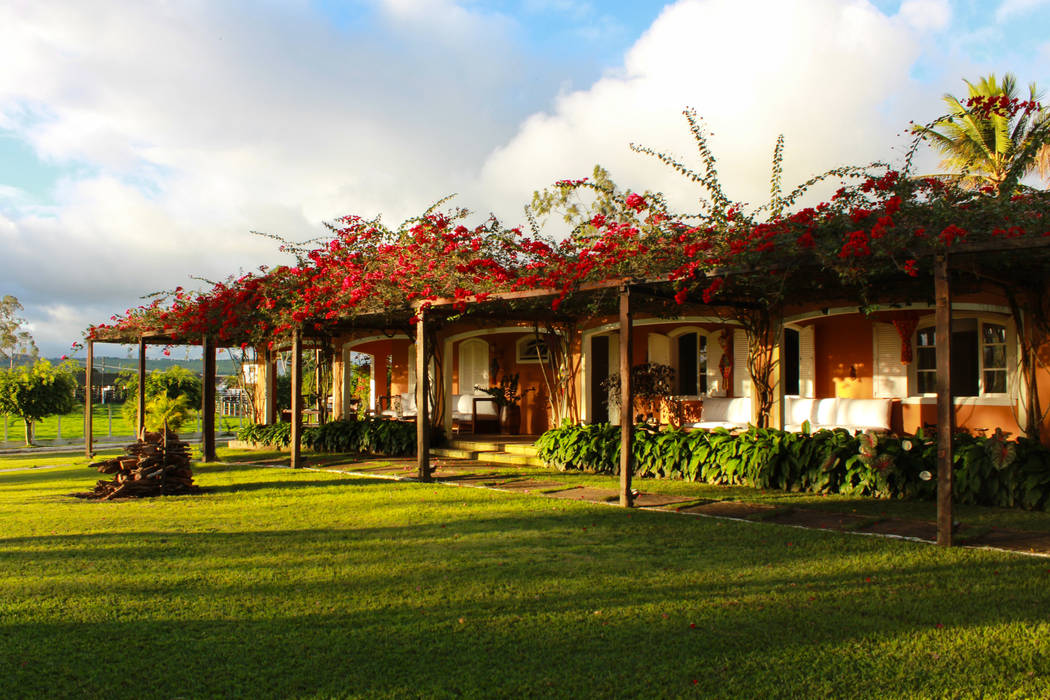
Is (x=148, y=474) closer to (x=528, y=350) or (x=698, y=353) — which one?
(x=528, y=350)

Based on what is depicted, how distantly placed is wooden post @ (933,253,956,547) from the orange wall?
5.77m

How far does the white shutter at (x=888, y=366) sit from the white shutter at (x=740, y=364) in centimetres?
192

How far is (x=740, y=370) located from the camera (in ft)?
41.0

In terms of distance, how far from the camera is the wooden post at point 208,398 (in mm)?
13219

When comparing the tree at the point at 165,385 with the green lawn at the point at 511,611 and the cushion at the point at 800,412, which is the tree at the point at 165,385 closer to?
the green lawn at the point at 511,611

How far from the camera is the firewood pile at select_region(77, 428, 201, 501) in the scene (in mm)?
9516

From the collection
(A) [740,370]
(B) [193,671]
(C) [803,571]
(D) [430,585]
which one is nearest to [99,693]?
(B) [193,671]

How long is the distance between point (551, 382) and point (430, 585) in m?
9.18

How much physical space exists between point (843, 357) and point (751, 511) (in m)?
5.37

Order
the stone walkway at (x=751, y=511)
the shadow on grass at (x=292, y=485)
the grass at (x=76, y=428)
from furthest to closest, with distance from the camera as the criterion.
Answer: the grass at (x=76, y=428) < the shadow on grass at (x=292, y=485) < the stone walkway at (x=751, y=511)

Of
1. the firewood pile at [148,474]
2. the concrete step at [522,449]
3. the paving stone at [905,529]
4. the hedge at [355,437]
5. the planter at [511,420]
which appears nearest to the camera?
the paving stone at [905,529]

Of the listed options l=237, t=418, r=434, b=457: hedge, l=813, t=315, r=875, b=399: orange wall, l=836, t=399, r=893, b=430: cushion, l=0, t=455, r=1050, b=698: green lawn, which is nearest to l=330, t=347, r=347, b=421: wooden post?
l=237, t=418, r=434, b=457: hedge

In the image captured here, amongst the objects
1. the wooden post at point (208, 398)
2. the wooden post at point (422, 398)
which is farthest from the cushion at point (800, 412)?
the wooden post at point (208, 398)

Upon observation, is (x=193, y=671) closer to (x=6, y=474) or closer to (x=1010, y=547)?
(x=1010, y=547)
